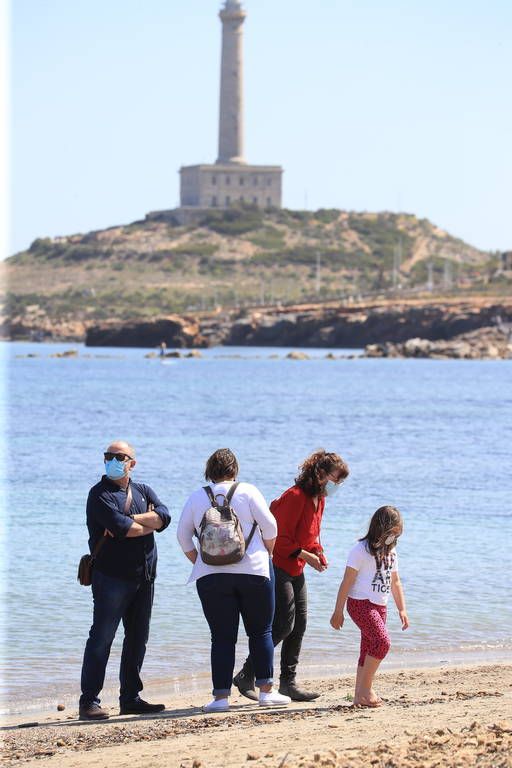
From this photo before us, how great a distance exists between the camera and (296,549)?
29.0 ft

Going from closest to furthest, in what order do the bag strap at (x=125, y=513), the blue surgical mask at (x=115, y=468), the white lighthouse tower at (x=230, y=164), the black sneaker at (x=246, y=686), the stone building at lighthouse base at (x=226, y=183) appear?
the blue surgical mask at (x=115, y=468) → the bag strap at (x=125, y=513) → the black sneaker at (x=246, y=686) → the white lighthouse tower at (x=230, y=164) → the stone building at lighthouse base at (x=226, y=183)

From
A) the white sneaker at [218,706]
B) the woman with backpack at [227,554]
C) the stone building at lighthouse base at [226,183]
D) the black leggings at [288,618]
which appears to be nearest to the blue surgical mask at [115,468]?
the woman with backpack at [227,554]

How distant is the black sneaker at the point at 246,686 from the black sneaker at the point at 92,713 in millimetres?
897

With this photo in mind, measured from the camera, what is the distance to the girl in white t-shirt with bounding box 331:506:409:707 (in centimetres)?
848

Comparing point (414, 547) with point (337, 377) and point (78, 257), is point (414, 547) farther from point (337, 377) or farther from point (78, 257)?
point (78, 257)

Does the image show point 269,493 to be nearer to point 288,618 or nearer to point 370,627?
point 288,618

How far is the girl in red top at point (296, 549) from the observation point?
28.5ft

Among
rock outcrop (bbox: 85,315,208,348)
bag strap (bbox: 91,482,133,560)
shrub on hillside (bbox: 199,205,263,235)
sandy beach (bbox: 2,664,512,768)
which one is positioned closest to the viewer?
sandy beach (bbox: 2,664,512,768)

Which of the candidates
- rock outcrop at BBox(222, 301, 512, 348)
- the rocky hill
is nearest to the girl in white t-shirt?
rock outcrop at BBox(222, 301, 512, 348)

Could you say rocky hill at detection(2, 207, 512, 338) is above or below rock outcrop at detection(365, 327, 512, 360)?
above

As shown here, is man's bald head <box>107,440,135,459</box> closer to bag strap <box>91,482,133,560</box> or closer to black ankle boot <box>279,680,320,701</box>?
bag strap <box>91,482,133,560</box>

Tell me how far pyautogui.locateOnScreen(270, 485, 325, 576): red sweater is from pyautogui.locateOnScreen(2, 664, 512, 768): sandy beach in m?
0.89

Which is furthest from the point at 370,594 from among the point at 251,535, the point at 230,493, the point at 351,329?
the point at 351,329

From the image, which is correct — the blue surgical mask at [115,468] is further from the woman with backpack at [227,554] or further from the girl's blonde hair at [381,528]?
the girl's blonde hair at [381,528]
